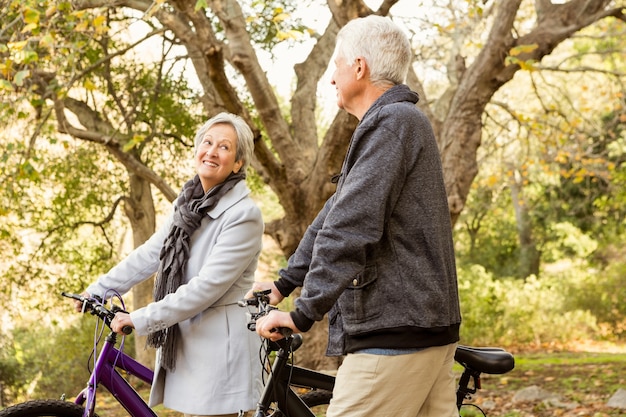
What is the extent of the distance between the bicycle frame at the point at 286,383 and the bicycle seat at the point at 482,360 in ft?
1.76

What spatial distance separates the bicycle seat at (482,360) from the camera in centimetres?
303

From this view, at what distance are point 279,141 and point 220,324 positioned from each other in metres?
4.63

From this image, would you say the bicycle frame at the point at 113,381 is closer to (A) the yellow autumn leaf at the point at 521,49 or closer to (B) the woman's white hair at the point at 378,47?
(B) the woman's white hair at the point at 378,47

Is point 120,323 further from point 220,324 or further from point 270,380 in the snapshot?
point 270,380

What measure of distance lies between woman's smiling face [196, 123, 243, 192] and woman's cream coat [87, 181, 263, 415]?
94 mm

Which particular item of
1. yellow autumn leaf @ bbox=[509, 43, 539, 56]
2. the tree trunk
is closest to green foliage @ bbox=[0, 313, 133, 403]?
the tree trunk

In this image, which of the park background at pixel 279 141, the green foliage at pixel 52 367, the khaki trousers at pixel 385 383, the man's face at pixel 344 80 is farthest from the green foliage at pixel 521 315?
the man's face at pixel 344 80

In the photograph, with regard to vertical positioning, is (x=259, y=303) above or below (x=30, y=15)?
below

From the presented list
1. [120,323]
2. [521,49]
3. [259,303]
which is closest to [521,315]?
[521,49]

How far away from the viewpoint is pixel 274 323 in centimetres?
230

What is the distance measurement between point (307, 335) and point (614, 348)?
9713 mm

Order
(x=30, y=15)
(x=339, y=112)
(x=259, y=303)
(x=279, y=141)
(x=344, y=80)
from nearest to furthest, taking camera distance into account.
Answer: (x=344, y=80), (x=259, y=303), (x=30, y=15), (x=339, y=112), (x=279, y=141)

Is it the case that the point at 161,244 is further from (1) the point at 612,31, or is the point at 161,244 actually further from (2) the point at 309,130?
(1) the point at 612,31

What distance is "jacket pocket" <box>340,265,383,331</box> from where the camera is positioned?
226 centimetres
